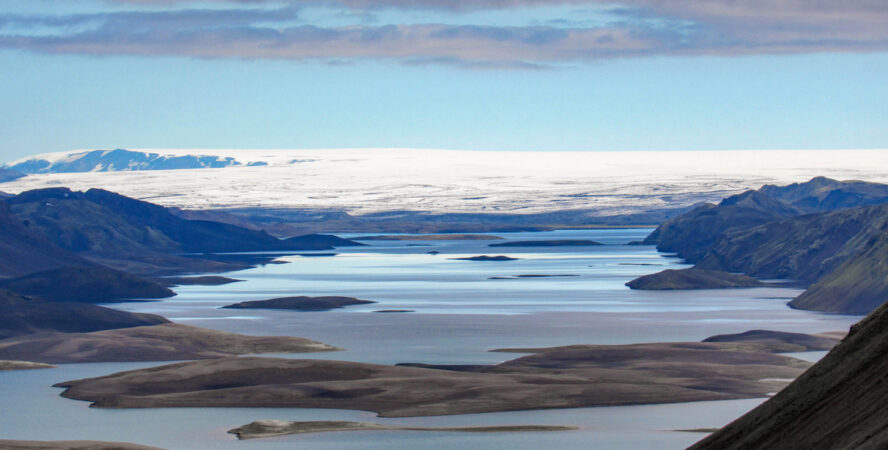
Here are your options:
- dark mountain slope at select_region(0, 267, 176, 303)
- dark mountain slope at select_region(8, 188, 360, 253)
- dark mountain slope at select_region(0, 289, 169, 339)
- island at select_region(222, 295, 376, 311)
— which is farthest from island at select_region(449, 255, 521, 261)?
dark mountain slope at select_region(0, 289, 169, 339)

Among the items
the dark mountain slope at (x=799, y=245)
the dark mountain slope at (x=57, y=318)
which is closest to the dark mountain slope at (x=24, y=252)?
the dark mountain slope at (x=57, y=318)

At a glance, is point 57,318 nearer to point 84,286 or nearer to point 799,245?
point 84,286

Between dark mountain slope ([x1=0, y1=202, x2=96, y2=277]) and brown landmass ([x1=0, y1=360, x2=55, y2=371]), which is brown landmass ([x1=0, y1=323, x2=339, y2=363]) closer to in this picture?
brown landmass ([x1=0, y1=360, x2=55, y2=371])

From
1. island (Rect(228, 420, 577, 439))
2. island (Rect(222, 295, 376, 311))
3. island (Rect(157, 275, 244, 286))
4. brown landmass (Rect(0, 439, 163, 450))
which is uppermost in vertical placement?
brown landmass (Rect(0, 439, 163, 450))

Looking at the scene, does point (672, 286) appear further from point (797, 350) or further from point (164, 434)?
point (164, 434)

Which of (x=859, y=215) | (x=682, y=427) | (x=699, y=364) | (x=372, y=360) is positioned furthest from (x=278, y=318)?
(x=859, y=215)

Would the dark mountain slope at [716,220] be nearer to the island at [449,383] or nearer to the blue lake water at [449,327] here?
the blue lake water at [449,327]
